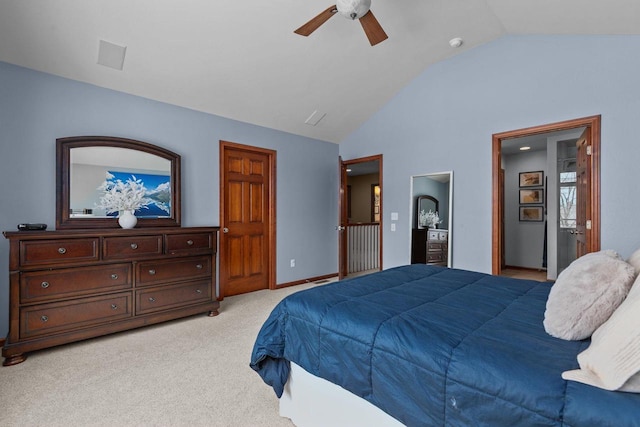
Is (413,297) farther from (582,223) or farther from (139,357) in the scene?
(582,223)

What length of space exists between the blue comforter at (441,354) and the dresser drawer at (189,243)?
190cm

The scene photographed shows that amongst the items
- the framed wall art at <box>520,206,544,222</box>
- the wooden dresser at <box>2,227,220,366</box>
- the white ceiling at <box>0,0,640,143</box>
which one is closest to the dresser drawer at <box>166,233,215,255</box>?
the wooden dresser at <box>2,227,220,366</box>

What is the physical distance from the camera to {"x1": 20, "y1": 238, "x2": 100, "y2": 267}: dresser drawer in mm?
2431

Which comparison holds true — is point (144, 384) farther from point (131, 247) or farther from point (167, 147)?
point (167, 147)

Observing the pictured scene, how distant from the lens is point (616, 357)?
860mm

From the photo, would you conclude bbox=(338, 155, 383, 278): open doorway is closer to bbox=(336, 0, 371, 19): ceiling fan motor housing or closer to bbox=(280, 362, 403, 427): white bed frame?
bbox=(336, 0, 371, 19): ceiling fan motor housing

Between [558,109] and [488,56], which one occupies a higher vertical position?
[488,56]

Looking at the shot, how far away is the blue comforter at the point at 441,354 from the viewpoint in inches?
35.6

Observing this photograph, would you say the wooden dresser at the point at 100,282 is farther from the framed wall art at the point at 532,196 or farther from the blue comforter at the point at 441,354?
the framed wall art at the point at 532,196

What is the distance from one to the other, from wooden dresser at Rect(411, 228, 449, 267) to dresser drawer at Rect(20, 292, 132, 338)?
357 cm

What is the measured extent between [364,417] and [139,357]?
80.2 inches

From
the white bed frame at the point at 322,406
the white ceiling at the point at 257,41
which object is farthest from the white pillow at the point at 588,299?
the white ceiling at the point at 257,41

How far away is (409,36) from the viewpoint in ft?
11.4

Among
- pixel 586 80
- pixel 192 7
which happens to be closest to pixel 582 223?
pixel 586 80
